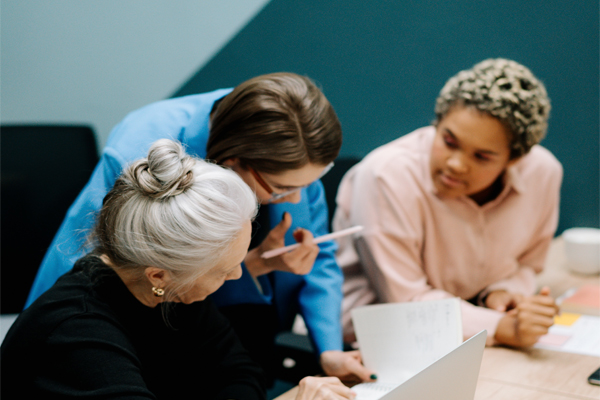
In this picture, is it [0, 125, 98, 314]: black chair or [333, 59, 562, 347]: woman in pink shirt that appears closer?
[333, 59, 562, 347]: woman in pink shirt

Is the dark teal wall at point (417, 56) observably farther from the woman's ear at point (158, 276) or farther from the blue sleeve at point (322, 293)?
the woman's ear at point (158, 276)

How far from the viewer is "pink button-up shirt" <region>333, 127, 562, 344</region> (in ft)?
4.95

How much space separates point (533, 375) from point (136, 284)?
856mm

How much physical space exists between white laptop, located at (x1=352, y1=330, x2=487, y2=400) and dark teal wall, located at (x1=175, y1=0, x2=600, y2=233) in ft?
5.39

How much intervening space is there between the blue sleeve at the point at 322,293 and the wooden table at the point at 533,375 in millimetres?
263

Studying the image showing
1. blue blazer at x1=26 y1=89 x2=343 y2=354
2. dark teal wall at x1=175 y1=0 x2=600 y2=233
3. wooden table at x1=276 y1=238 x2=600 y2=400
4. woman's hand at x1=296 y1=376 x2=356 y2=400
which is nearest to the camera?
woman's hand at x1=296 y1=376 x2=356 y2=400

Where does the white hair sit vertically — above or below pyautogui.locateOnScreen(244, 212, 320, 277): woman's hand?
above

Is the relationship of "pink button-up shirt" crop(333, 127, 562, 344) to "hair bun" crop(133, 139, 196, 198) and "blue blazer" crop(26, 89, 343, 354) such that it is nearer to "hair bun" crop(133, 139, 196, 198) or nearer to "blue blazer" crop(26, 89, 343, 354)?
"blue blazer" crop(26, 89, 343, 354)

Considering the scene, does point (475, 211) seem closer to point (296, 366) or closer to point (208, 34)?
point (296, 366)

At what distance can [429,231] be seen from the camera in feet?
5.15

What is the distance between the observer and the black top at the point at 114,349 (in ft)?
2.60

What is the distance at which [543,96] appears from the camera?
1437mm

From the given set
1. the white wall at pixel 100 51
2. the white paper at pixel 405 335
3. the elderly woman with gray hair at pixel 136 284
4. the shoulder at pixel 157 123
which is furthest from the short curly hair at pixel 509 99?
the white wall at pixel 100 51

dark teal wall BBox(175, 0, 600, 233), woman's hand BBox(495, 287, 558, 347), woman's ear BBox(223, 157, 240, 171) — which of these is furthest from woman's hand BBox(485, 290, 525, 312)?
dark teal wall BBox(175, 0, 600, 233)
